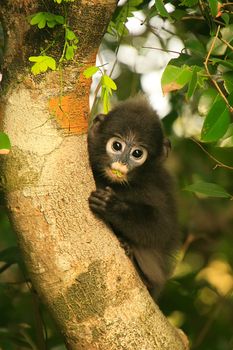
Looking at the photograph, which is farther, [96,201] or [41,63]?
[96,201]

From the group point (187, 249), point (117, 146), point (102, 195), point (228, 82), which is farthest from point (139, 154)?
point (187, 249)

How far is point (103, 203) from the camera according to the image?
9.68 feet

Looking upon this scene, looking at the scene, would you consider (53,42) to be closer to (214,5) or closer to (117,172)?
(214,5)

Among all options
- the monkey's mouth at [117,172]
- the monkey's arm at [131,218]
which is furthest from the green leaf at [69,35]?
the monkey's mouth at [117,172]

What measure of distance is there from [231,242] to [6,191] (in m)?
2.79

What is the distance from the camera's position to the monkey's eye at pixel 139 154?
3.90m

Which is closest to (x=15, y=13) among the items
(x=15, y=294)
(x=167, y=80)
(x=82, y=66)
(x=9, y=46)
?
(x=9, y=46)

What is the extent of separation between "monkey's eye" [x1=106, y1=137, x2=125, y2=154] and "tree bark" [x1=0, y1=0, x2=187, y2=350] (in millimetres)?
1295

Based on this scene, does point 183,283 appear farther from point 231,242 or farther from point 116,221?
point 116,221

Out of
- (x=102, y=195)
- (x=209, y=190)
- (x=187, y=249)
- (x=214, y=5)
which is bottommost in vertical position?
(x=187, y=249)

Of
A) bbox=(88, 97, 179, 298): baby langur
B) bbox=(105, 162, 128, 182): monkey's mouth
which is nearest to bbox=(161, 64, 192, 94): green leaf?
bbox=(88, 97, 179, 298): baby langur

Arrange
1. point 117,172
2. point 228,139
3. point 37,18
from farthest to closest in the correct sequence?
point 117,172 → point 228,139 → point 37,18

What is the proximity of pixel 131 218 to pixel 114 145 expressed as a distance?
586 mm

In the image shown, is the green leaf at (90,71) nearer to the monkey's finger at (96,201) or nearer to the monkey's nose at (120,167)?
the monkey's finger at (96,201)
